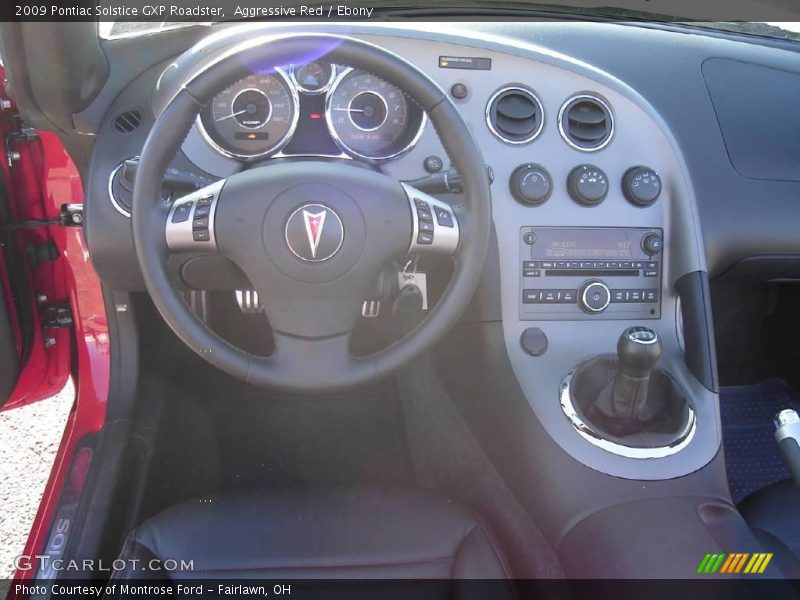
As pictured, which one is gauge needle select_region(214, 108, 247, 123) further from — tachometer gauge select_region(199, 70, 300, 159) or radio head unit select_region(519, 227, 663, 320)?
radio head unit select_region(519, 227, 663, 320)

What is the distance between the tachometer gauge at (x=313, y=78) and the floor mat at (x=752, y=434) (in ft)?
4.91

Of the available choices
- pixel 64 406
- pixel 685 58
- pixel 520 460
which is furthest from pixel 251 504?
pixel 685 58

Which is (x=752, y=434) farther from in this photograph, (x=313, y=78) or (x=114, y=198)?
(x=114, y=198)

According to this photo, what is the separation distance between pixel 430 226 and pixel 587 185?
1.76ft

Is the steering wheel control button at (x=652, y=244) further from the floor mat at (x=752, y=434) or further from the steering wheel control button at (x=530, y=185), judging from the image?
the floor mat at (x=752, y=434)

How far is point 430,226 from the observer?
1.19 metres

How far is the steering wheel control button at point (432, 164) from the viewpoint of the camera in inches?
59.3

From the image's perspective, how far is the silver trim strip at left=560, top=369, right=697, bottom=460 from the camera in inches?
56.4

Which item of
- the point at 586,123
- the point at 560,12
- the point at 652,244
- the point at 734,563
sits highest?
the point at 560,12

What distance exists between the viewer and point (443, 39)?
5.08 feet

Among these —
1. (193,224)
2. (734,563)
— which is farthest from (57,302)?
(734,563)

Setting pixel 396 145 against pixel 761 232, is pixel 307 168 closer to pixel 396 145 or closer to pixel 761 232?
pixel 396 145

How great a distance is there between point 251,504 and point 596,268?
0.88 meters

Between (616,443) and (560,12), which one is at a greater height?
(560,12)
